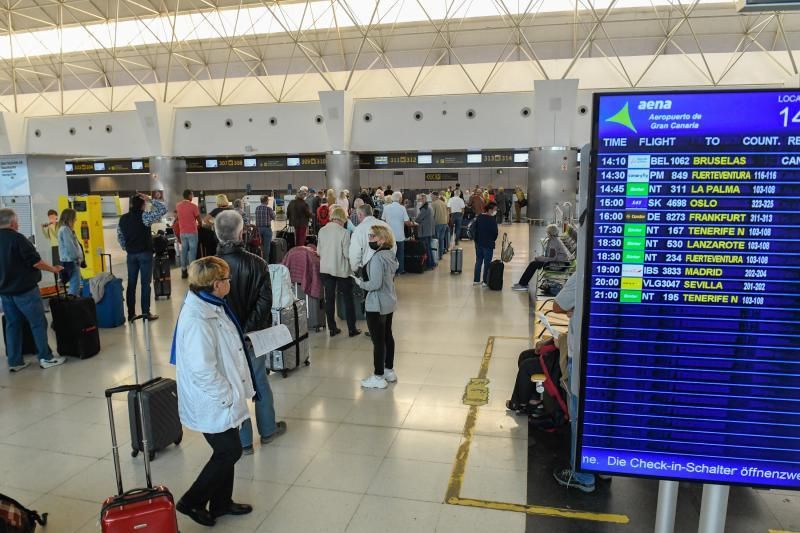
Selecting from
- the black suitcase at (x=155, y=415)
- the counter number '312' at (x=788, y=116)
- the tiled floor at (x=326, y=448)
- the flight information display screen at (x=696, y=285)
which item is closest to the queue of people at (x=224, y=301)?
the tiled floor at (x=326, y=448)

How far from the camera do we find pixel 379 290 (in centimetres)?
570

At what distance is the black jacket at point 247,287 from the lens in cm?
427

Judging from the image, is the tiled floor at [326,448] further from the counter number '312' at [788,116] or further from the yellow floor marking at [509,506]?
the counter number '312' at [788,116]

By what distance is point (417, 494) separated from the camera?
3.92m

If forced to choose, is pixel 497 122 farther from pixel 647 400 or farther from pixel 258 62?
pixel 647 400

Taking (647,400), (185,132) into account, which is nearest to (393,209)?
(647,400)

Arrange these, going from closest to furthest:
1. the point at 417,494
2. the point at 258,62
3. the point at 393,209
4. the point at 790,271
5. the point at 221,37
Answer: the point at 790,271 < the point at 417,494 < the point at 393,209 < the point at 221,37 < the point at 258,62

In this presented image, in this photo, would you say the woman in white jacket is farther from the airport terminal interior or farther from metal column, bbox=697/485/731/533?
metal column, bbox=697/485/731/533

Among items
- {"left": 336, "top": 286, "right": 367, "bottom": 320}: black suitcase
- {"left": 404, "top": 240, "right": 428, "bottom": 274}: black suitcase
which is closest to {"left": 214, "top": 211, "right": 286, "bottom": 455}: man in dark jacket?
{"left": 336, "top": 286, "right": 367, "bottom": 320}: black suitcase

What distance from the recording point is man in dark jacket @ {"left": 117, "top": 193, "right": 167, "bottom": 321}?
322 inches

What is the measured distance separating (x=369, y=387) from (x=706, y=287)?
4.47m

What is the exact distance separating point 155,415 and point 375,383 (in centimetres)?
231

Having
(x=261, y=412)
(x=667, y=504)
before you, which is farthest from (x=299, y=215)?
(x=667, y=504)

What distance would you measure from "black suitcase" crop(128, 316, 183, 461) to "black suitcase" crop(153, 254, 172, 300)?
6771 mm
